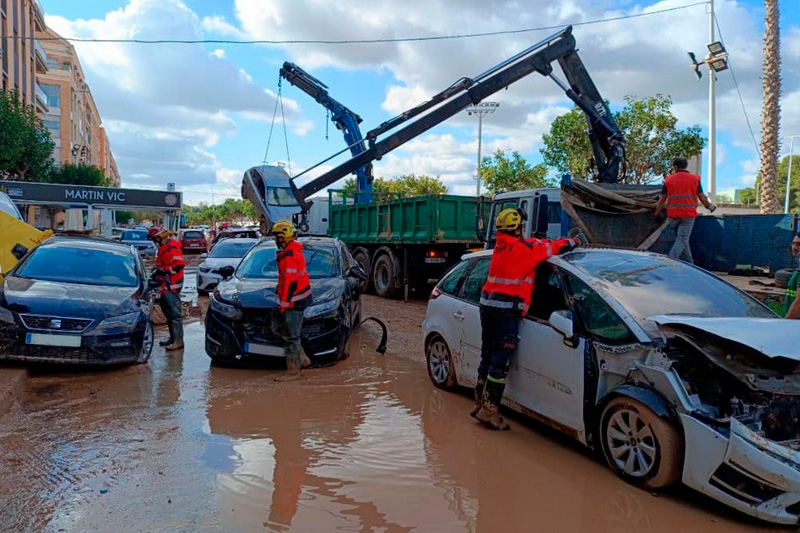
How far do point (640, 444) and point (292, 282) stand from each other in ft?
12.8

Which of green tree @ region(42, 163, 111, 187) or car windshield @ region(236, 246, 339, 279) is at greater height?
green tree @ region(42, 163, 111, 187)

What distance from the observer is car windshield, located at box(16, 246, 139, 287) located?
734 cm

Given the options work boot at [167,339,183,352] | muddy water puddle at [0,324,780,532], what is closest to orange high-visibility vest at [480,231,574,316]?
muddy water puddle at [0,324,780,532]

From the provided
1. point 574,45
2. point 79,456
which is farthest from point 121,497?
point 574,45

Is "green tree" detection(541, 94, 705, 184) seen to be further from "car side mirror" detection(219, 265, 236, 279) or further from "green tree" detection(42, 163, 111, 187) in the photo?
"green tree" detection(42, 163, 111, 187)

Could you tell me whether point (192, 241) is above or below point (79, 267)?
above

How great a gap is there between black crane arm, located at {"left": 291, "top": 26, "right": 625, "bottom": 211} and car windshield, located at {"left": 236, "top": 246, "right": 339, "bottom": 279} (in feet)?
22.1

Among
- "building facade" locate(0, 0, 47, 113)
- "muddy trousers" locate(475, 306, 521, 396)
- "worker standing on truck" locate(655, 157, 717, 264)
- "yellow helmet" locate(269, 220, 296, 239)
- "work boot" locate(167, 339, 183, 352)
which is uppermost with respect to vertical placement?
"building facade" locate(0, 0, 47, 113)

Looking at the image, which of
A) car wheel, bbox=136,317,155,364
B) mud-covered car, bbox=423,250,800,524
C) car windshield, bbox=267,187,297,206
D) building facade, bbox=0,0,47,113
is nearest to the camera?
mud-covered car, bbox=423,250,800,524

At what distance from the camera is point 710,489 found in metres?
3.46

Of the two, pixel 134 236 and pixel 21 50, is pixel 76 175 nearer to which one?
pixel 21 50

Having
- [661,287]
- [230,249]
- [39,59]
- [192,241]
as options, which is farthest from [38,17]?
[661,287]

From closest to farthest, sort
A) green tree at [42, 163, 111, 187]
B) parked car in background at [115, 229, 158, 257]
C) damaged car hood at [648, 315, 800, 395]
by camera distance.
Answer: damaged car hood at [648, 315, 800, 395] < parked car in background at [115, 229, 158, 257] < green tree at [42, 163, 111, 187]

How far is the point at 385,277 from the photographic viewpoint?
15516 mm
